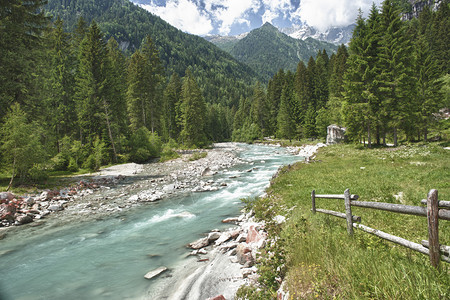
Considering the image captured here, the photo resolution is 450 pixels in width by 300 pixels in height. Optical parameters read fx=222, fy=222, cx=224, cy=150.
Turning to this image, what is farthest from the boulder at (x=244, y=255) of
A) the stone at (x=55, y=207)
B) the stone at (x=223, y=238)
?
the stone at (x=55, y=207)

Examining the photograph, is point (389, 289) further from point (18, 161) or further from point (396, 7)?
point (396, 7)

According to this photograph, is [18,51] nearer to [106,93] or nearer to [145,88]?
[106,93]

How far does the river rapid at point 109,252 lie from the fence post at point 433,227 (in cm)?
630

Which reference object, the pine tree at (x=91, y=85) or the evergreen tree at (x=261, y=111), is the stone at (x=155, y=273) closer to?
the pine tree at (x=91, y=85)

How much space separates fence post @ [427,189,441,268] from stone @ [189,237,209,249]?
24.0 ft

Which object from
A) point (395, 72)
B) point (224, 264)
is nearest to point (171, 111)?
point (395, 72)

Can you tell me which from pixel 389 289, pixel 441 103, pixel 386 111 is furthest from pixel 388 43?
pixel 389 289

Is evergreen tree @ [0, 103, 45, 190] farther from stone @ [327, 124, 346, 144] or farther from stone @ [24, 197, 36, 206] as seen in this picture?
stone @ [327, 124, 346, 144]

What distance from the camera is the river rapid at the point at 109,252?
684cm

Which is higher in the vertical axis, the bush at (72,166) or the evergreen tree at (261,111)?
the evergreen tree at (261,111)

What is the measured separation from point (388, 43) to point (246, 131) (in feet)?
185

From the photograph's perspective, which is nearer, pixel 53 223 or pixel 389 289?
pixel 389 289

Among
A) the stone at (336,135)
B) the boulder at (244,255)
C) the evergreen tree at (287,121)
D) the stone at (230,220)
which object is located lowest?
the stone at (230,220)

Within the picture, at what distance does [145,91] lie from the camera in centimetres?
4578
